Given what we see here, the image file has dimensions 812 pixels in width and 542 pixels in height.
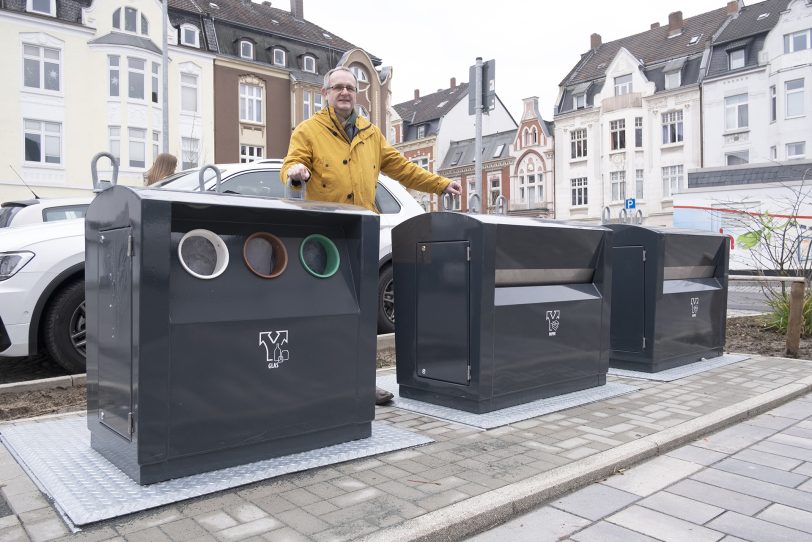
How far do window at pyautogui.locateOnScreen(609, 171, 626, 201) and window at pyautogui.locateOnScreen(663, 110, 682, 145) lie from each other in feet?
10.5

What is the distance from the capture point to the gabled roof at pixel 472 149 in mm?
52125

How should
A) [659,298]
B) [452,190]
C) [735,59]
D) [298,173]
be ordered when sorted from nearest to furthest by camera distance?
[298,173]
[452,190]
[659,298]
[735,59]

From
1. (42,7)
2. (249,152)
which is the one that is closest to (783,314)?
(42,7)

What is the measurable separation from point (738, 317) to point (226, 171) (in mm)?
7904

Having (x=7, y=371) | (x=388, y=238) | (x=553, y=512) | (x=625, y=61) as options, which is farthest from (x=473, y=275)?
(x=625, y=61)

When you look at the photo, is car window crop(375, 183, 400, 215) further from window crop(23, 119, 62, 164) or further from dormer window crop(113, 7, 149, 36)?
dormer window crop(113, 7, 149, 36)

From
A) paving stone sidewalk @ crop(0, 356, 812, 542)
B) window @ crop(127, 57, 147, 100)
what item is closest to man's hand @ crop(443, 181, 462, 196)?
paving stone sidewalk @ crop(0, 356, 812, 542)

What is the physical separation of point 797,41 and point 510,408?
37.3 meters

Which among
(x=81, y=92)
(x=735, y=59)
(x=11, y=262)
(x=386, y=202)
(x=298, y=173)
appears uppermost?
(x=735, y=59)

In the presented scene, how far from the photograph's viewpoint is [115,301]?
10.6 ft

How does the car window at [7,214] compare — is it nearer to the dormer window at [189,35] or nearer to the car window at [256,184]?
the car window at [256,184]

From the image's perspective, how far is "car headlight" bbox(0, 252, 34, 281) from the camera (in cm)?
520

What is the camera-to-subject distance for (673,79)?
40094 millimetres

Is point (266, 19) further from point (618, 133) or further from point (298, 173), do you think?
point (298, 173)
